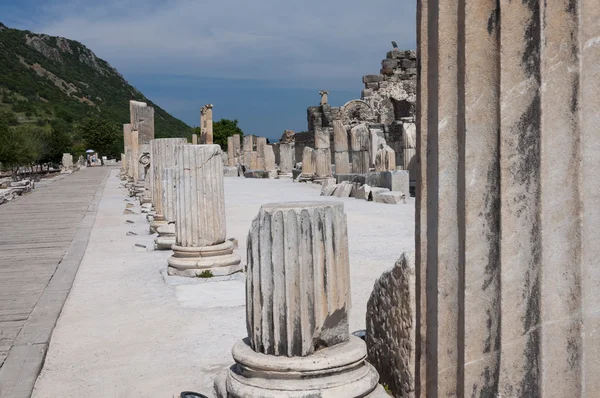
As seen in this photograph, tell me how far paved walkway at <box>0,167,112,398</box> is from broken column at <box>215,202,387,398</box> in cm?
164

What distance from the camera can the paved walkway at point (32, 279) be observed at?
473 centimetres

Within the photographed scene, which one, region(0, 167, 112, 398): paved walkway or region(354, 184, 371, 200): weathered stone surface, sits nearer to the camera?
region(0, 167, 112, 398): paved walkway

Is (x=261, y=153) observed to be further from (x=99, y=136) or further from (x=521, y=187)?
(x=99, y=136)

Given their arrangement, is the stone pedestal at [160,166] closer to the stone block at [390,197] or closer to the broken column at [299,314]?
the stone block at [390,197]

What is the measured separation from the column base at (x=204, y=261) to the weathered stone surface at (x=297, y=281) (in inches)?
156

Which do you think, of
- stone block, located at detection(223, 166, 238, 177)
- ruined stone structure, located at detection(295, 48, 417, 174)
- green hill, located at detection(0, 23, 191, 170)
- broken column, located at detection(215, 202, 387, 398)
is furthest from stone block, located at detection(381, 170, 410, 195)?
green hill, located at detection(0, 23, 191, 170)

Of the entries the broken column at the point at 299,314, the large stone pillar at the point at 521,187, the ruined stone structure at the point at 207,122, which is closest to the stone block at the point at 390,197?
the broken column at the point at 299,314

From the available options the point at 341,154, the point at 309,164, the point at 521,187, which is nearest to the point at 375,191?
the point at 341,154

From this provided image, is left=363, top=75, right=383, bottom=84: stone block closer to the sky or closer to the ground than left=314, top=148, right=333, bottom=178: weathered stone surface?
closer to the sky

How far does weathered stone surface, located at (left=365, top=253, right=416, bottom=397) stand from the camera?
333 cm

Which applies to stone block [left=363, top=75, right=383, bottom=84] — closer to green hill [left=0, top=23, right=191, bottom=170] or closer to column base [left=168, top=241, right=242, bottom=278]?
column base [left=168, top=241, right=242, bottom=278]

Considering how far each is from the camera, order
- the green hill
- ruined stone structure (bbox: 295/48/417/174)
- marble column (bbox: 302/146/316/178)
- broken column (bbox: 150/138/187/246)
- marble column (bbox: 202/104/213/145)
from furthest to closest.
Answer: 1. the green hill
2. ruined stone structure (bbox: 295/48/417/174)
3. marble column (bbox: 202/104/213/145)
4. marble column (bbox: 302/146/316/178)
5. broken column (bbox: 150/138/187/246)

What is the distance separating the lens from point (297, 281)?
350 centimetres

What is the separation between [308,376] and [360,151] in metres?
18.9
